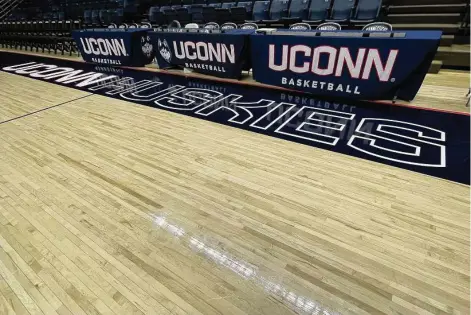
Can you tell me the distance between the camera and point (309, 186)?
2.24 metres

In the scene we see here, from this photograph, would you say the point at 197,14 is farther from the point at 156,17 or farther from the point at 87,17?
the point at 87,17

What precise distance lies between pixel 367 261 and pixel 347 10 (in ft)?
18.2

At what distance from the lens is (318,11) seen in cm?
593

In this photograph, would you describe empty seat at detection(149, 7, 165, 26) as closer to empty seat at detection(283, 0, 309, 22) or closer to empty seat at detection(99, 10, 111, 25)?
empty seat at detection(99, 10, 111, 25)

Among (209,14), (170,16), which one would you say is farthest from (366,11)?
(170,16)

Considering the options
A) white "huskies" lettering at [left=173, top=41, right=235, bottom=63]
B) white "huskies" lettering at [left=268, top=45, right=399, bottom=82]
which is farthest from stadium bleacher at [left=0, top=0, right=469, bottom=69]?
white "huskies" lettering at [left=268, top=45, right=399, bottom=82]

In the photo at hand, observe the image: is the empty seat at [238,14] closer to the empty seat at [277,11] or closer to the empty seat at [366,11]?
the empty seat at [277,11]

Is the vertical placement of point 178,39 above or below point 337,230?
above

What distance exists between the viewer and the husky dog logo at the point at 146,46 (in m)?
5.80

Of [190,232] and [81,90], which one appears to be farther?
[81,90]

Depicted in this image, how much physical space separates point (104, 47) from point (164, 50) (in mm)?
1854

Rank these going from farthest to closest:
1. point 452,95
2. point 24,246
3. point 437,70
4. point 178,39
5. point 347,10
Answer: point 347,10 < point 178,39 < point 437,70 < point 452,95 < point 24,246

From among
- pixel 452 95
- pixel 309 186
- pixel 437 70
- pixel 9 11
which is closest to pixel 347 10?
pixel 437 70

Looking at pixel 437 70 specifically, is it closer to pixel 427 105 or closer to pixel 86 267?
pixel 427 105
